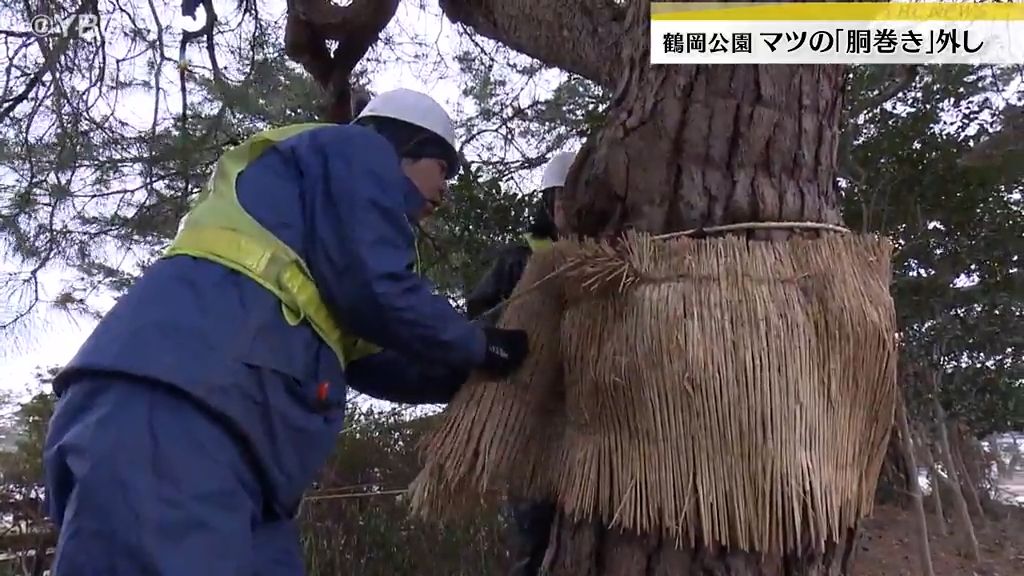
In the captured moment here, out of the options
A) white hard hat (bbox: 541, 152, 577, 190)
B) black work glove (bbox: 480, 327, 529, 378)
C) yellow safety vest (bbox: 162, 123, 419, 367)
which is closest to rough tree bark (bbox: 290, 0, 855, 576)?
black work glove (bbox: 480, 327, 529, 378)

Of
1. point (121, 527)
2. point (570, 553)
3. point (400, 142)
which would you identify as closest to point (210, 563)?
point (121, 527)

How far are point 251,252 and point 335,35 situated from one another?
1.27 meters

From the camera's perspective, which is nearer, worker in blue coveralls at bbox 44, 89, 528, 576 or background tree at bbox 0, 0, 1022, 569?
worker in blue coveralls at bbox 44, 89, 528, 576

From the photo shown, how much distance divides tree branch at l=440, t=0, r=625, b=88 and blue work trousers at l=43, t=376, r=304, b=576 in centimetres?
110

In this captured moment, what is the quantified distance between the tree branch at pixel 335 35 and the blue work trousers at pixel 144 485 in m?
1.29

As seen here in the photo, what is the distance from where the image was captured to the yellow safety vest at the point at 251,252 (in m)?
1.08

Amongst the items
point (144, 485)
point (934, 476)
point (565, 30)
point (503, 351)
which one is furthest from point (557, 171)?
point (934, 476)

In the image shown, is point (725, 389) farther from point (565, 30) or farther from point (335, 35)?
point (335, 35)

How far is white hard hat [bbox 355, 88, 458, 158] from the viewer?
50.5 inches

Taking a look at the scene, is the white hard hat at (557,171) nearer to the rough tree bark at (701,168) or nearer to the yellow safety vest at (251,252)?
the rough tree bark at (701,168)

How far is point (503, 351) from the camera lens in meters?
1.21

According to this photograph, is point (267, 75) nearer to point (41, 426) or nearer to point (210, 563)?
point (41, 426)

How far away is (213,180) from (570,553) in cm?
65
